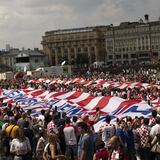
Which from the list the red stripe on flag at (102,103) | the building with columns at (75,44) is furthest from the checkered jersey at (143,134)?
the building with columns at (75,44)

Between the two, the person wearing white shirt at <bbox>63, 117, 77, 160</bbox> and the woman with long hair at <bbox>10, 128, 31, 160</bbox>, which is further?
the person wearing white shirt at <bbox>63, 117, 77, 160</bbox>

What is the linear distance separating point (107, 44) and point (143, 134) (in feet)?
538

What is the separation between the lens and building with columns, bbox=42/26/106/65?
18538 centimetres

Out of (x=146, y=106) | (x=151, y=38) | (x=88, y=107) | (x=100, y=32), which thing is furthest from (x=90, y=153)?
(x=100, y=32)

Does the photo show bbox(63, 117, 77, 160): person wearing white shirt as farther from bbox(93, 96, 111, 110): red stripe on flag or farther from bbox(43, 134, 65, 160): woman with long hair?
bbox(93, 96, 111, 110): red stripe on flag

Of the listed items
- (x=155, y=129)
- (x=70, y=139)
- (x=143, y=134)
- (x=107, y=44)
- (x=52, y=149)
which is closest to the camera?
(x=52, y=149)

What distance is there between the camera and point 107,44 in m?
176

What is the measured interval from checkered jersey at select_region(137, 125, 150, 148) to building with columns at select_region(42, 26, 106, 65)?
166 m

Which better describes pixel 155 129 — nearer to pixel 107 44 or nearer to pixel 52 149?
pixel 52 149

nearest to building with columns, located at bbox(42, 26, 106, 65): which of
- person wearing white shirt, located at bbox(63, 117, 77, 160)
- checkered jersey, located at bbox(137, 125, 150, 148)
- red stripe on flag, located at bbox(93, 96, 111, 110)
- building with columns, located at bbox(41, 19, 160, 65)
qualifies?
building with columns, located at bbox(41, 19, 160, 65)

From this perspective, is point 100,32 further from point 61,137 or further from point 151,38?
point 61,137

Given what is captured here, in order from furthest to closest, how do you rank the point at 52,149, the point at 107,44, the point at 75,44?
the point at 75,44, the point at 107,44, the point at 52,149

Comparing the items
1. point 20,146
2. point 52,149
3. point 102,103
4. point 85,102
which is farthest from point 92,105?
point 52,149

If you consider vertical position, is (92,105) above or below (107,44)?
below
